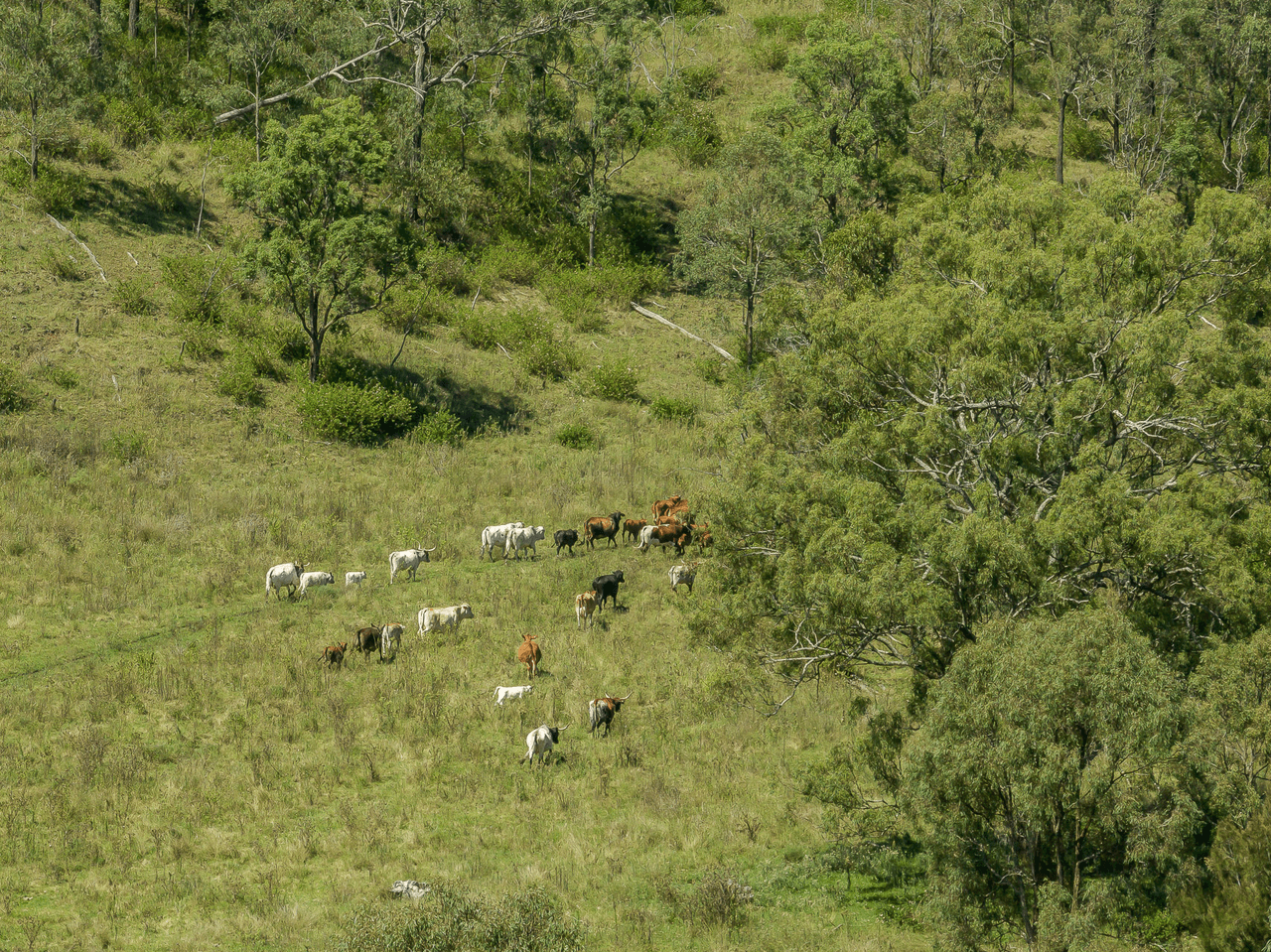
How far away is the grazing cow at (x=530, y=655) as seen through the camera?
2516 cm

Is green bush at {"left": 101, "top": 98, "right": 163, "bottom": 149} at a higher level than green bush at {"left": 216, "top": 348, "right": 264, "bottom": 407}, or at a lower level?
higher

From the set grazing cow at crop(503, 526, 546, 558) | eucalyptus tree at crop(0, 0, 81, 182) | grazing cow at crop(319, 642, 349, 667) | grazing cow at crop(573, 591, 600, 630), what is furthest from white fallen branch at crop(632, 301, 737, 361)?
grazing cow at crop(319, 642, 349, 667)

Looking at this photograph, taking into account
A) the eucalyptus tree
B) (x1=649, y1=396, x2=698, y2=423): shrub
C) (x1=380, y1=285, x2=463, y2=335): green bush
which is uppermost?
the eucalyptus tree

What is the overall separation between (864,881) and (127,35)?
58.7 metres

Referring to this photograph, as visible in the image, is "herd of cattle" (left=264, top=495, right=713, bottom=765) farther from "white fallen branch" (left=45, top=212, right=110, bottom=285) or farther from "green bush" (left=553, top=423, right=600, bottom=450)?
"white fallen branch" (left=45, top=212, right=110, bottom=285)

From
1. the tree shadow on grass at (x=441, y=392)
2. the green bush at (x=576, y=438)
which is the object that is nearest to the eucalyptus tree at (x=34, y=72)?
the tree shadow on grass at (x=441, y=392)

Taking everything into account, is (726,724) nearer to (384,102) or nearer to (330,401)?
(330,401)

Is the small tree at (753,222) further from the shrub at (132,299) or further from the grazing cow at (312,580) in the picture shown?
the grazing cow at (312,580)

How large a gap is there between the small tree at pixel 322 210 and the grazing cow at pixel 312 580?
1472cm

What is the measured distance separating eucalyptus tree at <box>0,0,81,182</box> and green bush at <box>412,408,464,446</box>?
70.7ft

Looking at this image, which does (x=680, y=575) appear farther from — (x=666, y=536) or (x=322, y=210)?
(x=322, y=210)

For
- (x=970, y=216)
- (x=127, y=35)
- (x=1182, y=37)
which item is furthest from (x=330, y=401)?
(x=1182, y=37)

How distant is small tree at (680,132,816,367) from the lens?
4928 cm

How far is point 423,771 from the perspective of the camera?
2142cm
